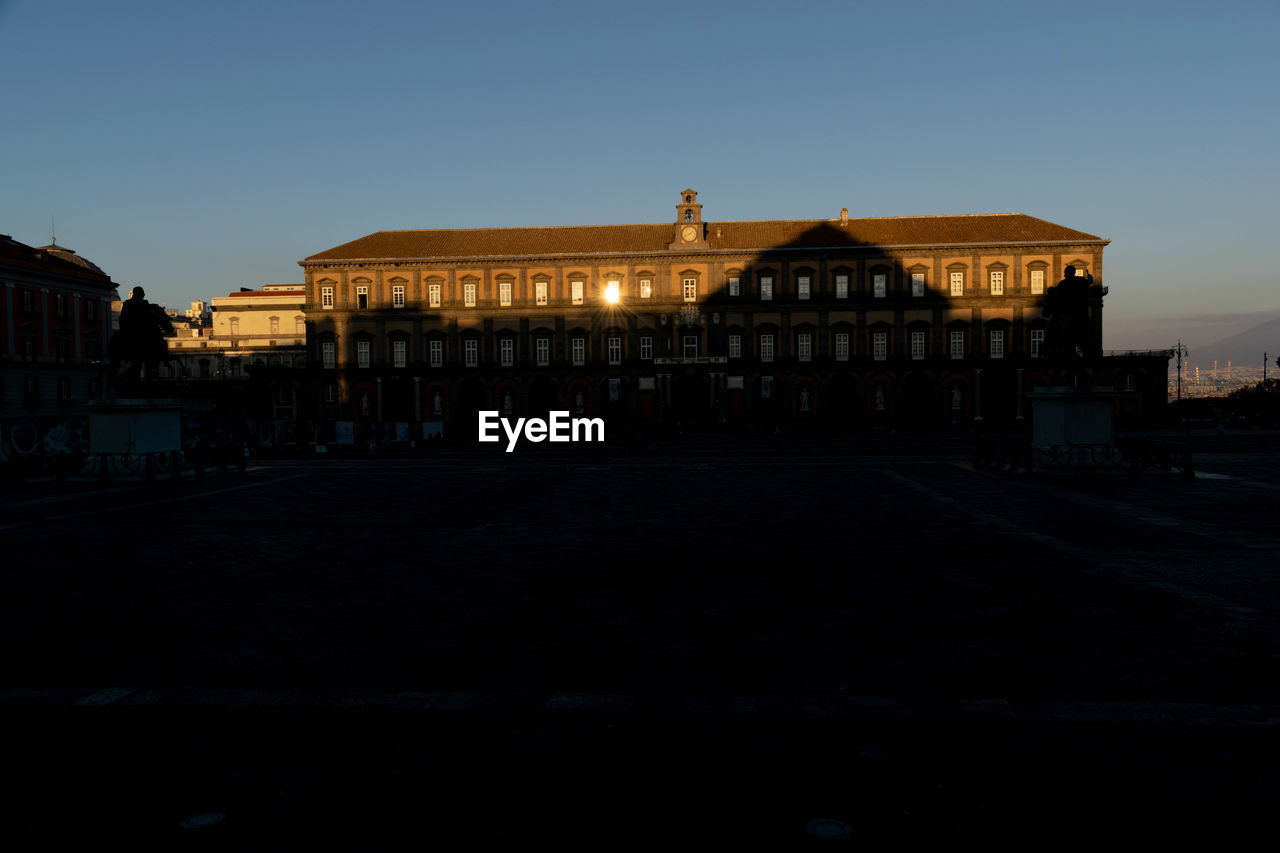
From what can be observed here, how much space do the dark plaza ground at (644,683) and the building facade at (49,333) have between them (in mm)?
45477

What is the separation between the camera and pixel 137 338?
1894 cm

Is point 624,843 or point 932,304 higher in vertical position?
point 932,304

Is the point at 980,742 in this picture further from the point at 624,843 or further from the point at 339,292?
the point at 339,292

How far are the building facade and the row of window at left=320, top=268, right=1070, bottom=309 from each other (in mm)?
14166

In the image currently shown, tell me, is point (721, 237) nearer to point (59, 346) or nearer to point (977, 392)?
point (977, 392)

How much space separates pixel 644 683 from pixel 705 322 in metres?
53.9

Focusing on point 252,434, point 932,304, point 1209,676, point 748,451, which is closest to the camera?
point 1209,676

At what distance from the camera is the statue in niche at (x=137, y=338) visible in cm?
1881

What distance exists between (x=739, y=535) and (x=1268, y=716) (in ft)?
20.8

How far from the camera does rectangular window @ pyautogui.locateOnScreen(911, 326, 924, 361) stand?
56.8m

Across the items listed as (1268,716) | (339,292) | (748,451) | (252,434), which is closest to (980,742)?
(1268,716)

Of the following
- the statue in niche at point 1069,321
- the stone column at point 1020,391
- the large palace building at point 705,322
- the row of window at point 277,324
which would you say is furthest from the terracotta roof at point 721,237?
the statue in niche at point 1069,321

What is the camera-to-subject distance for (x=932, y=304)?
5650cm

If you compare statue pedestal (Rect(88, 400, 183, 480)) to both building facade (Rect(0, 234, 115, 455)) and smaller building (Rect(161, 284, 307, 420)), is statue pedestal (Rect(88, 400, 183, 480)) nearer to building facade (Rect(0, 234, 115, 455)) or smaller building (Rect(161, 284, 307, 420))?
building facade (Rect(0, 234, 115, 455))
